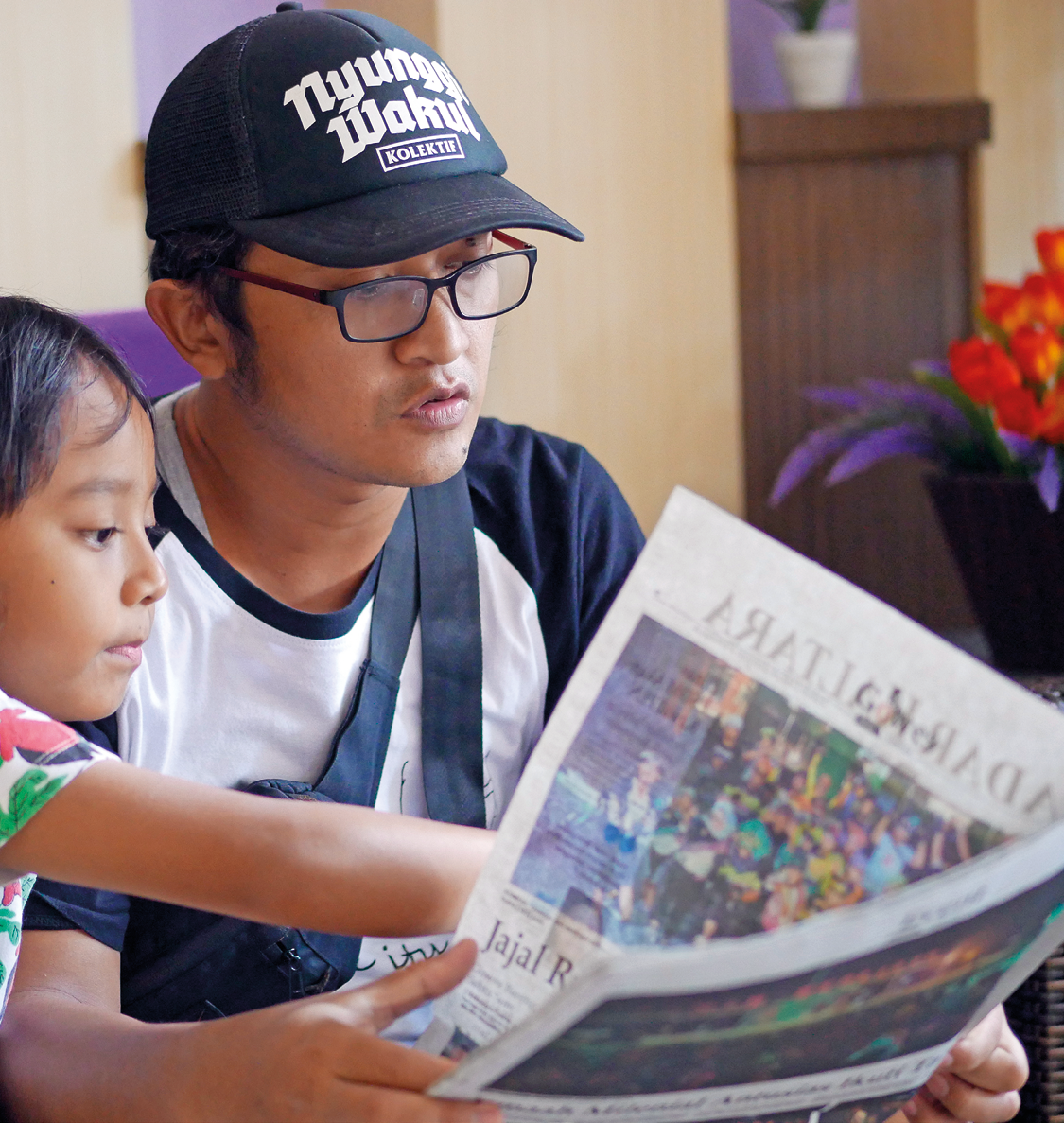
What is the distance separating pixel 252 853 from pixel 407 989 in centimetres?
9

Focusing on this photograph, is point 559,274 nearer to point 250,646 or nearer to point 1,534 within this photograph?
point 250,646

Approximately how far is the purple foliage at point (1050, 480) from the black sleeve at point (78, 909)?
108 centimetres

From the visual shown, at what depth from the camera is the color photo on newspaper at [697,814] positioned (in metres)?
0.57

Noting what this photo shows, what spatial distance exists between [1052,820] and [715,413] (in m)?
2.17

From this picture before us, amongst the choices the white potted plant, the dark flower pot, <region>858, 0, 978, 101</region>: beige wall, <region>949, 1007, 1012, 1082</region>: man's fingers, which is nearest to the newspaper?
<region>949, 1007, 1012, 1082</region>: man's fingers

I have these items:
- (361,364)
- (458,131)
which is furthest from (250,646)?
(458,131)

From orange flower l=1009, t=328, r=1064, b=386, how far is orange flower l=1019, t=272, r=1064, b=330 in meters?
0.02

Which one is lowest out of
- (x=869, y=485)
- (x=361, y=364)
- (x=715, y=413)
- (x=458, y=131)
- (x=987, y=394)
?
(x=869, y=485)

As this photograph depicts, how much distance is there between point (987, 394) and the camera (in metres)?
1.61

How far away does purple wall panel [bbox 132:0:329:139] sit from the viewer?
2146 mm

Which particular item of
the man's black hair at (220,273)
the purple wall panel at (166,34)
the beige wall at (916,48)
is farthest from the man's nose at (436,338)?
the beige wall at (916,48)

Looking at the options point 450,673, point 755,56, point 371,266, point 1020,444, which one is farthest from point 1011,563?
point 755,56

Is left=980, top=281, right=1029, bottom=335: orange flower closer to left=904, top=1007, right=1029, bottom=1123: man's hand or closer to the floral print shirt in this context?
left=904, top=1007, right=1029, bottom=1123: man's hand

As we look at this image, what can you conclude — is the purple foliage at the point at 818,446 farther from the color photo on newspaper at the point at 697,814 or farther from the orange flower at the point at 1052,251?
the color photo on newspaper at the point at 697,814
